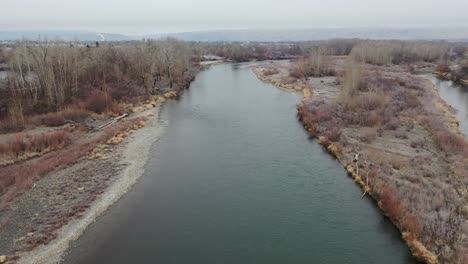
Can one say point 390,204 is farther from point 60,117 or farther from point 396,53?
point 396,53

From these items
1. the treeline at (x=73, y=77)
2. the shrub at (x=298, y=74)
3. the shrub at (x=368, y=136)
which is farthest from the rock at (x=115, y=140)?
the shrub at (x=298, y=74)

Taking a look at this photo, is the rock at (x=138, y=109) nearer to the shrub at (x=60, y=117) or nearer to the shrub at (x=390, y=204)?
the shrub at (x=60, y=117)

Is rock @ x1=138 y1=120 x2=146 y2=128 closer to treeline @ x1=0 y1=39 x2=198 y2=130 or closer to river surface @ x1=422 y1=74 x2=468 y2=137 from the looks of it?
treeline @ x1=0 y1=39 x2=198 y2=130

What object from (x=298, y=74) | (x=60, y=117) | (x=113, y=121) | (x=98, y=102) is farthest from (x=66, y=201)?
(x=298, y=74)

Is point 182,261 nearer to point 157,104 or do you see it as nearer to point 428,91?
point 157,104

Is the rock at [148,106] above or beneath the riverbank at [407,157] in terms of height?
above

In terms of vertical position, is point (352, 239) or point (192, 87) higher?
point (192, 87)

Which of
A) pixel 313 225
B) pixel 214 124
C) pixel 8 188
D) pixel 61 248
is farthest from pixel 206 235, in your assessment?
pixel 214 124
